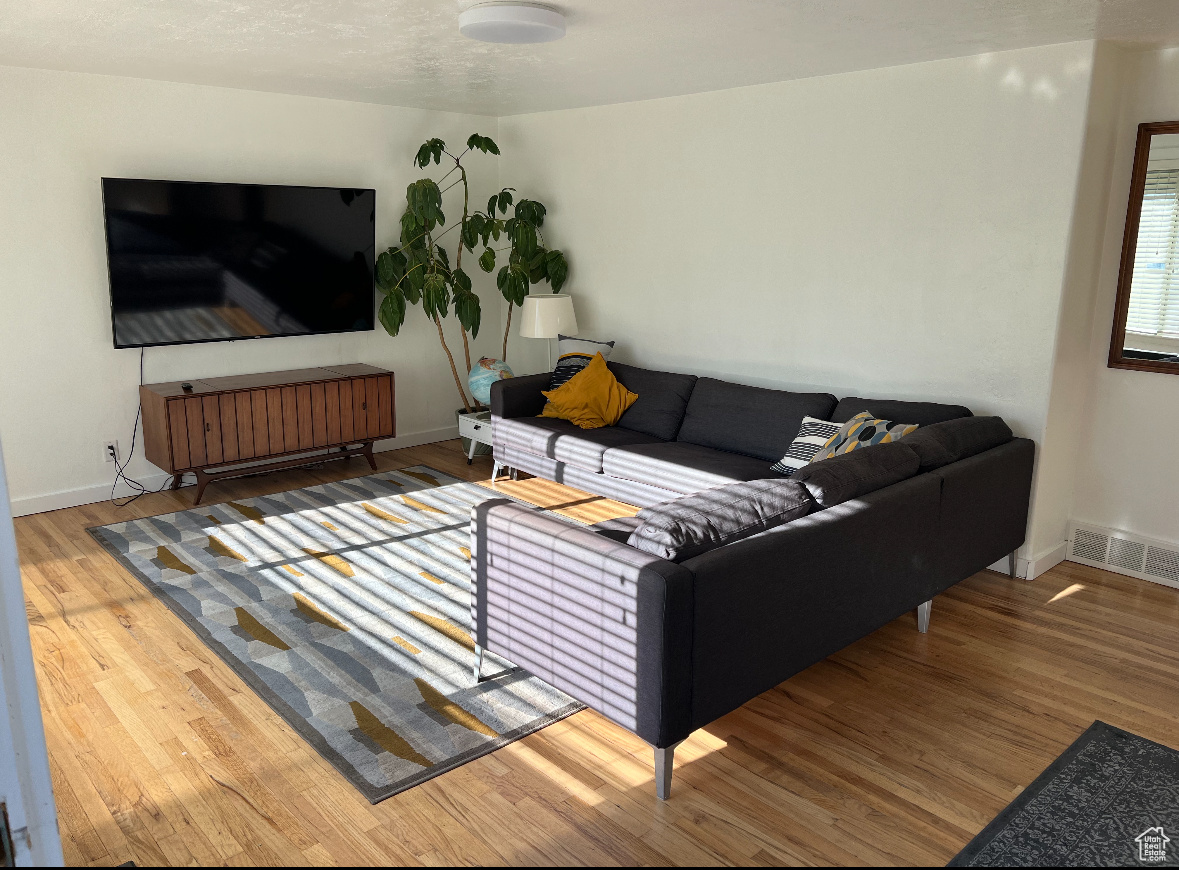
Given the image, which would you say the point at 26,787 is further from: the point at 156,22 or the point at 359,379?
the point at 359,379

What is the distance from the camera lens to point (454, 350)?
6754mm

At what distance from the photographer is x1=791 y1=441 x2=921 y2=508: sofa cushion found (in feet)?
9.74

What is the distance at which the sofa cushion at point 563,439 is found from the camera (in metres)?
5.02

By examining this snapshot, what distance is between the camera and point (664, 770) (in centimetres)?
251

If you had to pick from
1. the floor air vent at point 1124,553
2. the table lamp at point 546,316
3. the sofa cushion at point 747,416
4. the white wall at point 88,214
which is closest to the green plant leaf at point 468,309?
the table lamp at point 546,316

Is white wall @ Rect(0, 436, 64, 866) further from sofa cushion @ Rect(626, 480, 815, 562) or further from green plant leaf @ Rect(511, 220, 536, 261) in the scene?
green plant leaf @ Rect(511, 220, 536, 261)

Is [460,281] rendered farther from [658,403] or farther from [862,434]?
[862,434]

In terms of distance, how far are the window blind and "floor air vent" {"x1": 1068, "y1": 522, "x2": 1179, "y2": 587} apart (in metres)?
0.99

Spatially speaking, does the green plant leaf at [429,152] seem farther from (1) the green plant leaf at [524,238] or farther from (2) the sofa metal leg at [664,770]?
(2) the sofa metal leg at [664,770]

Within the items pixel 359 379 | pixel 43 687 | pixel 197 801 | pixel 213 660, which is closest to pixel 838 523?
pixel 197 801

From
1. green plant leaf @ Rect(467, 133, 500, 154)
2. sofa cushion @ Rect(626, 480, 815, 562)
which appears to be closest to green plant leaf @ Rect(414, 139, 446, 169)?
green plant leaf @ Rect(467, 133, 500, 154)

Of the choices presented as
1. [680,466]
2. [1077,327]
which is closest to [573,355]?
[680,466]

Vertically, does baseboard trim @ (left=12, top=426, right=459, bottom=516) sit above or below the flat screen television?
below

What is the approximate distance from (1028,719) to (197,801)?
267cm
